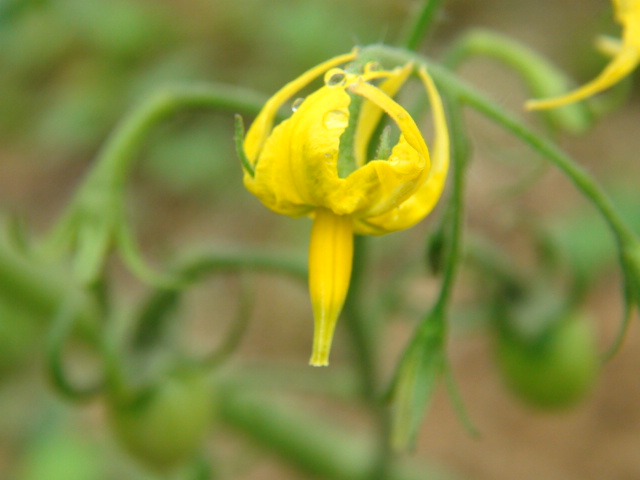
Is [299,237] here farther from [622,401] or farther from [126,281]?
[622,401]

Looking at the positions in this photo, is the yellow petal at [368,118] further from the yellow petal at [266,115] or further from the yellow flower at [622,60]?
the yellow flower at [622,60]

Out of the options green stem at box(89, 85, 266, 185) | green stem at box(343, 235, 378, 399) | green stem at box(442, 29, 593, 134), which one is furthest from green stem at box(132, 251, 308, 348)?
green stem at box(442, 29, 593, 134)

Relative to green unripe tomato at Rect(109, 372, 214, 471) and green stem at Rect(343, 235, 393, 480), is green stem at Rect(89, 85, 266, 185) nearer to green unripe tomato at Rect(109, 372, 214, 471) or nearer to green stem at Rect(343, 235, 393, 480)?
green stem at Rect(343, 235, 393, 480)

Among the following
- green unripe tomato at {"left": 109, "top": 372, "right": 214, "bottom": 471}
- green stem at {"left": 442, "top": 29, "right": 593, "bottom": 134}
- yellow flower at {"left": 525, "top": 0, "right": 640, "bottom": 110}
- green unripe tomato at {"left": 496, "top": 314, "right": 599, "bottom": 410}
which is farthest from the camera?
green unripe tomato at {"left": 496, "top": 314, "right": 599, "bottom": 410}

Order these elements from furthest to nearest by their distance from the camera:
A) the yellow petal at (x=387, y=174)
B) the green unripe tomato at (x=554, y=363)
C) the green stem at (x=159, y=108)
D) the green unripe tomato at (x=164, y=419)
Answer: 1. the green unripe tomato at (x=554, y=363)
2. the green unripe tomato at (x=164, y=419)
3. the green stem at (x=159, y=108)
4. the yellow petal at (x=387, y=174)

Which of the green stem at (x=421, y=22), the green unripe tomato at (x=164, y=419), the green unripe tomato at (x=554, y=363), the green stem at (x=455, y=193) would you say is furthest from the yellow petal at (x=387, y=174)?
the green unripe tomato at (x=554, y=363)

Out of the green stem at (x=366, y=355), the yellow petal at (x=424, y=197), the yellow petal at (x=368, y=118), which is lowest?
the green stem at (x=366, y=355)

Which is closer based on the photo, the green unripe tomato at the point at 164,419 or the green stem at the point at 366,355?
the green stem at the point at 366,355
